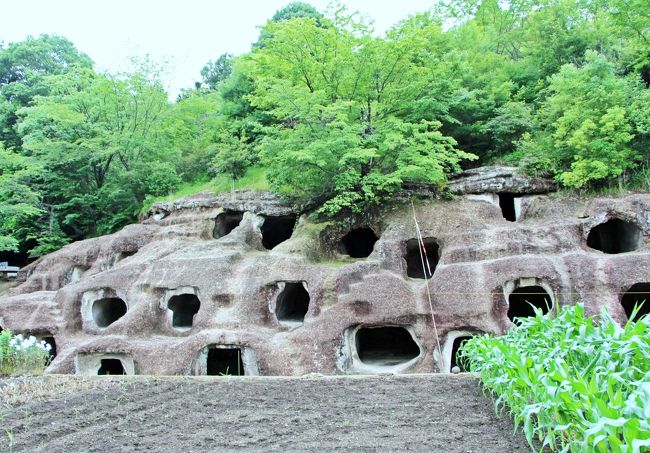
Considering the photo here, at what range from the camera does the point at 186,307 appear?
20906 mm

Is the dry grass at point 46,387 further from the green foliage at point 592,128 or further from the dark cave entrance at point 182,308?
the green foliage at point 592,128

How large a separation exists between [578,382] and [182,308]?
59.5 feet

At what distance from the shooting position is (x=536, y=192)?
19.4 metres

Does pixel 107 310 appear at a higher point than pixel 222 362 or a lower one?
higher

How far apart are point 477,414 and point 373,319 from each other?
307 inches

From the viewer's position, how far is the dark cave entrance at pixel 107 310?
63.6ft

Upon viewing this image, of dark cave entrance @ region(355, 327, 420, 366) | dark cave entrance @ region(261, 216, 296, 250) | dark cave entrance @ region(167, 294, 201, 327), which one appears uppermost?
dark cave entrance @ region(261, 216, 296, 250)

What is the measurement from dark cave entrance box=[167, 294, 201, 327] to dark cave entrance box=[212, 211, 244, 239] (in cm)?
311

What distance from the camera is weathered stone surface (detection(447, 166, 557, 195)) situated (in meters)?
19.2

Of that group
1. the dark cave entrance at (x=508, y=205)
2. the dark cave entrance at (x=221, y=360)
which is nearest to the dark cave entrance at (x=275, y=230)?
the dark cave entrance at (x=221, y=360)

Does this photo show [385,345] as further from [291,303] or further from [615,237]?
[615,237]

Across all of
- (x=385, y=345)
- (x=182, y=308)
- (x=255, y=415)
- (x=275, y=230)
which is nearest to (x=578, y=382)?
(x=255, y=415)

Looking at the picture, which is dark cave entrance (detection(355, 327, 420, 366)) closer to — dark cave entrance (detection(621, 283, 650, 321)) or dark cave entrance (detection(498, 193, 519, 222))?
dark cave entrance (detection(498, 193, 519, 222))

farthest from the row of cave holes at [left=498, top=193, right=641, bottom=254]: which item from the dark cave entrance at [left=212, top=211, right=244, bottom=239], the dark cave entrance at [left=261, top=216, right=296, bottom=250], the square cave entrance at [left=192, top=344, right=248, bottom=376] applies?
the square cave entrance at [left=192, top=344, right=248, bottom=376]
